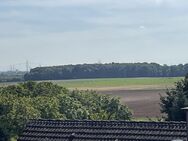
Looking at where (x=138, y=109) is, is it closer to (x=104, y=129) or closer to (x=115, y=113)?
(x=115, y=113)

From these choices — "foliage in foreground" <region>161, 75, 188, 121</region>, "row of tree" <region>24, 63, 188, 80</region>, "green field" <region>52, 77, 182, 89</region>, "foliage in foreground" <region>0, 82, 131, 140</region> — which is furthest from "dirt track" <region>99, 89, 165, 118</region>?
"row of tree" <region>24, 63, 188, 80</region>

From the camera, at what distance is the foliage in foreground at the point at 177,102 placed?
38.0m

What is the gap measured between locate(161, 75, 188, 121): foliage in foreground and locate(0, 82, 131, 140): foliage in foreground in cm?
742

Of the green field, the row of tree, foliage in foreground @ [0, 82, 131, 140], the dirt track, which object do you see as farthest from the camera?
the row of tree

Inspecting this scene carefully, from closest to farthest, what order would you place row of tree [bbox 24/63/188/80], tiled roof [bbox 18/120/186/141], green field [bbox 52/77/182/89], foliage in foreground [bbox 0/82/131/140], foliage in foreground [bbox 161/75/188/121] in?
tiled roof [bbox 18/120/186/141]
foliage in foreground [bbox 161/75/188/121]
foliage in foreground [bbox 0/82/131/140]
green field [bbox 52/77/182/89]
row of tree [bbox 24/63/188/80]

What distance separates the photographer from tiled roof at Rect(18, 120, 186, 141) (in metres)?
22.4

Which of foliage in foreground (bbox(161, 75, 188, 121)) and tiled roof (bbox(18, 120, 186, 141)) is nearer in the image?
tiled roof (bbox(18, 120, 186, 141))

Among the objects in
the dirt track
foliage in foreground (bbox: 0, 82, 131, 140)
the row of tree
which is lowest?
the dirt track

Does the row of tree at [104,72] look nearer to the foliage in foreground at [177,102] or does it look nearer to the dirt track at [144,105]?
the dirt track at [144,105]

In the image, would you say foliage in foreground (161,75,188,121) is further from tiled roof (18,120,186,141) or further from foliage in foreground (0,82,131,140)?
tiled roof (18,120,186,141)

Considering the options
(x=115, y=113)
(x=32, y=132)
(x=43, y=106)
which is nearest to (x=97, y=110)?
(x=115, y=113)

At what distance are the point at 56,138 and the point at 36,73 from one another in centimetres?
15442

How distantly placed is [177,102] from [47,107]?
44.9ft

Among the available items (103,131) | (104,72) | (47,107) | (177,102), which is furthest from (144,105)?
(104,72)
